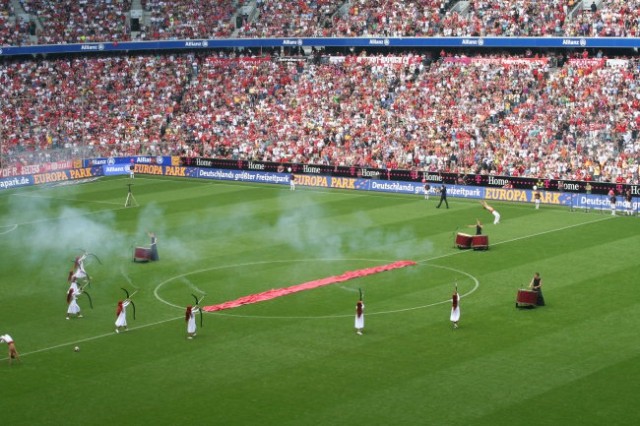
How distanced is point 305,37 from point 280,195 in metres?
20.3

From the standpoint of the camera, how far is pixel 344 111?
82.3 metres

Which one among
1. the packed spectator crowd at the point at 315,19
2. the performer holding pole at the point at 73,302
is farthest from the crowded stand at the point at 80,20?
the performer holding pole at the point at 73,302

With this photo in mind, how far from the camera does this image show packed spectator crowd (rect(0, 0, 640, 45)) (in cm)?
7612

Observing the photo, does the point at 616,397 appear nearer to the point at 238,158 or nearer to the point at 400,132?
the point at 400,132

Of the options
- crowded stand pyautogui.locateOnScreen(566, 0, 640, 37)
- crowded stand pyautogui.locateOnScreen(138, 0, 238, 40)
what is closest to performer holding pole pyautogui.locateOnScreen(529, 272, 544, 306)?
crowded stand pyautogui.locateOnScreen(566, 0, 640, 37)

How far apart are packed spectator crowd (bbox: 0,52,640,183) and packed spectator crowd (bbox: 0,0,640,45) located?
2.17 m

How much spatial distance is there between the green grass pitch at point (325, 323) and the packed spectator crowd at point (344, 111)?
27.9 ft

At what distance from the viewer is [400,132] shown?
77.5 m

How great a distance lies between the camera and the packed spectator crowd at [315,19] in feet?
250

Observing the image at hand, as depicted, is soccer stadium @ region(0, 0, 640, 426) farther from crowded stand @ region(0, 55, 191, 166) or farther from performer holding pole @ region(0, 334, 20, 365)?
crowded stand @ region(0, 55, 191, 166)

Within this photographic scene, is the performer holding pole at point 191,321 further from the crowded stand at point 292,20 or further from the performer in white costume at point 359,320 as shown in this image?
the crowded stand at point 292,20

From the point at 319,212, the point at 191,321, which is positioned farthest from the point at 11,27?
the point at 191,321

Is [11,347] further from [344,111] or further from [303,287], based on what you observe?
[344,111]

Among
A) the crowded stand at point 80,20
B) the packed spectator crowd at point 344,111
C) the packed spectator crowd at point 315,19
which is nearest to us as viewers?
the packed spectator crowd at point 344,111
